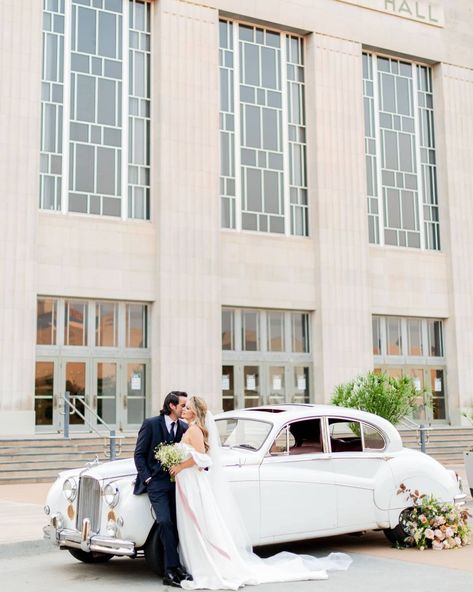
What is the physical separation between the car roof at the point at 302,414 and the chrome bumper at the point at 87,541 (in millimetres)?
2286

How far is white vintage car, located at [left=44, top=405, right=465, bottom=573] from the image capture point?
27.5ft

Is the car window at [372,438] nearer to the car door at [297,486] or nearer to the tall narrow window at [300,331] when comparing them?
the car door at [297,486]

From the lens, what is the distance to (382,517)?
1013 centimetres

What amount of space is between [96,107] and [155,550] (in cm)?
1959

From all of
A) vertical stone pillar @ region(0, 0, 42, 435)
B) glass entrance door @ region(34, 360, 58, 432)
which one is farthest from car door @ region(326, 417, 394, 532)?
glass entrance door @ region(34, 360, 58, 432)

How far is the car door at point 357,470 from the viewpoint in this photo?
32.4 feet

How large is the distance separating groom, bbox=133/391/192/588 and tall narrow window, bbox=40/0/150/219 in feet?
55.5

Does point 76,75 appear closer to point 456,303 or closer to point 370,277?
point 370,277

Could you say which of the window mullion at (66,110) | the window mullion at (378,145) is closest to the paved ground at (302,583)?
the window mullion at (66,110)

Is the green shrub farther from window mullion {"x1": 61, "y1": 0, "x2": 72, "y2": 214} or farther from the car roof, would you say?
window mullion {"x1": 61, "y1": 0, "x2": 72, "y2": 214}

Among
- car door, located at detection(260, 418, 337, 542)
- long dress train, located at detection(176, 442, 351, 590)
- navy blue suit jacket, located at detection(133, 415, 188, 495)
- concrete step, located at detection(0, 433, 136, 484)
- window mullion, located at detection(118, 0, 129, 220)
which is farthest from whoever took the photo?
window mullion, located at detection(118, 0, 129, 220)

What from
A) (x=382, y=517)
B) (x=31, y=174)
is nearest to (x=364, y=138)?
(x=31, y=174)

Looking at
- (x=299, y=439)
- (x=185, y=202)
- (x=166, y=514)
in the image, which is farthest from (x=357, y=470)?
(x=185, y=202)

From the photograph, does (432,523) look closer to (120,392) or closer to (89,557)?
(89,557)
